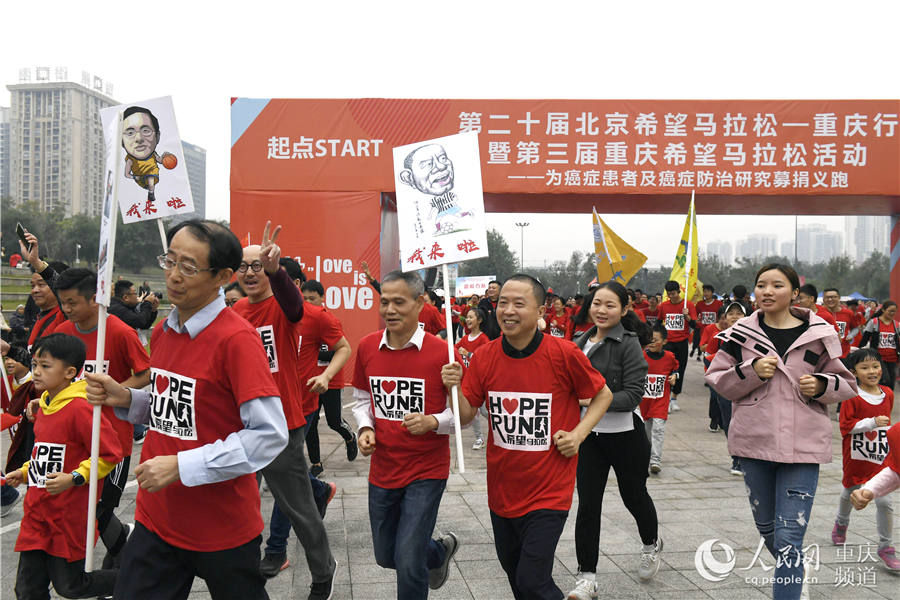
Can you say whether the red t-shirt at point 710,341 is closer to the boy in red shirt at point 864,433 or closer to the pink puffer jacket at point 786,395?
the boy in red shirt at point 864,433

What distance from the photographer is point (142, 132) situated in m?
5.61

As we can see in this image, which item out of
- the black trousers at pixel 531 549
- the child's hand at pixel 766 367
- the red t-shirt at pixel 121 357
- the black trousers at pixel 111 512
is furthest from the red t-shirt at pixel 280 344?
the child's hand at pixel 766 367

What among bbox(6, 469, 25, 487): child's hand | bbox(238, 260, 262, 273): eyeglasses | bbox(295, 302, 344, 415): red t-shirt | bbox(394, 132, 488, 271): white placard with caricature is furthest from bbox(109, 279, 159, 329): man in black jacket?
bbox(394, 132, 488, 271): white placard with caricature

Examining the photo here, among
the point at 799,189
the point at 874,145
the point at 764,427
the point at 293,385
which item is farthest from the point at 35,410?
the point at 874,145

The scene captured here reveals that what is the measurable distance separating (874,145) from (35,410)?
A: 13.1m

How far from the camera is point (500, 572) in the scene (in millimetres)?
4586

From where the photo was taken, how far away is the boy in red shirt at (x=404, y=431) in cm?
352

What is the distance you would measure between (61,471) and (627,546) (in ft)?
12.3

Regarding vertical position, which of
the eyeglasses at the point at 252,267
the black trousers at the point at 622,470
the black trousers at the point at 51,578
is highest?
the eyeglasses at the point at 252,267

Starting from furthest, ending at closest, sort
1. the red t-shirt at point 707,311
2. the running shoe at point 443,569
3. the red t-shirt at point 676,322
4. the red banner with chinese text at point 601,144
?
the red t-shirt at point 707,311 → the red banner with chinese text at point 601,144 → the red t-shirt at point 676,322 → the running shoe at point 443,569

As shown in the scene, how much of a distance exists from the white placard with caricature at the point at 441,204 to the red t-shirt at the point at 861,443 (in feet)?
9.89

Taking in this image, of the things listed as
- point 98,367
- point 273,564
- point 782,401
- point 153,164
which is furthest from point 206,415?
point 153,164

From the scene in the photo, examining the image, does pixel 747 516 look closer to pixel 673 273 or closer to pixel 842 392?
pixel 842 392

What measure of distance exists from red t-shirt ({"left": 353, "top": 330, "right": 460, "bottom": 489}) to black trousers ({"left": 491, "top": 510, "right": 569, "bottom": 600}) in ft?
1.51
